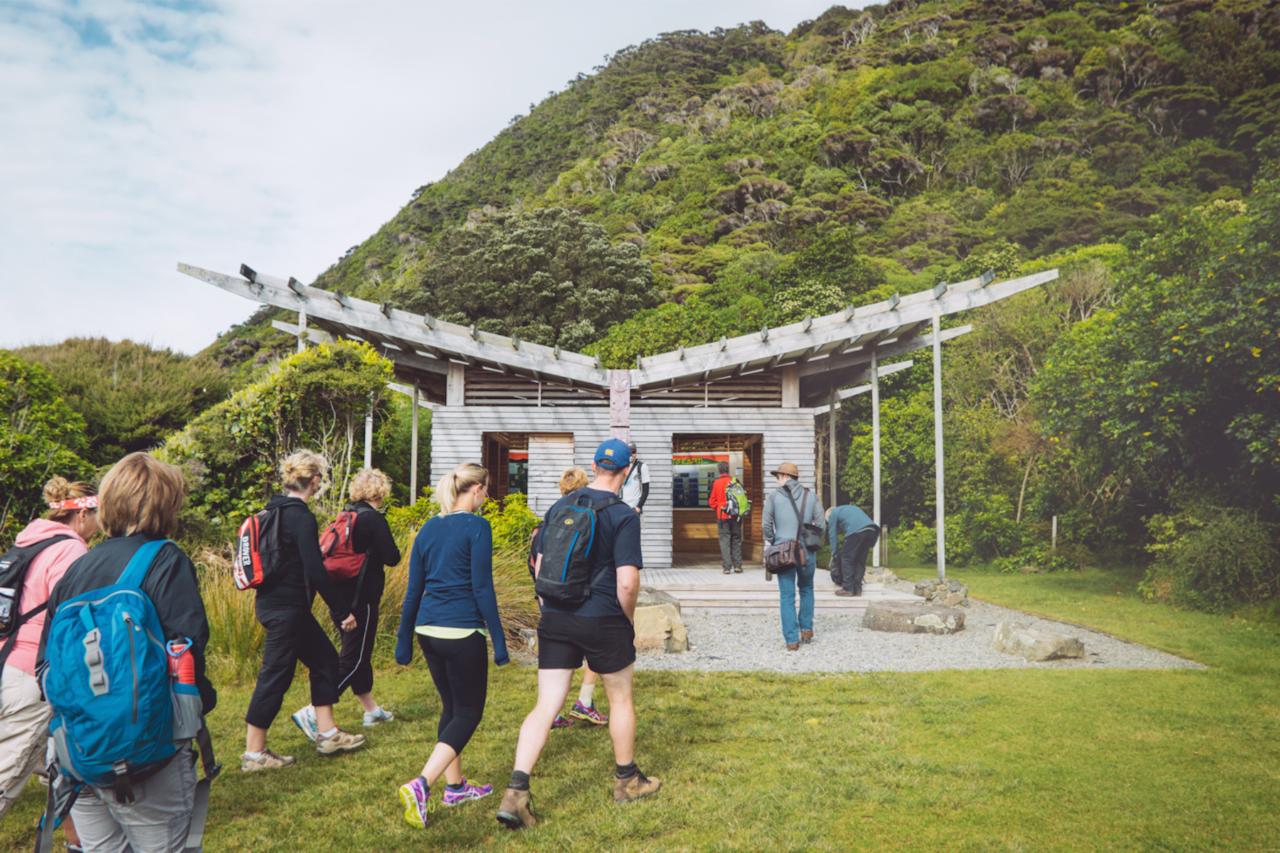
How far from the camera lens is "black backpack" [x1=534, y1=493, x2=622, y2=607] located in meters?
3.46

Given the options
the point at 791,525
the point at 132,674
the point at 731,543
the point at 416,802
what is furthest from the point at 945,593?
the point at 132,674

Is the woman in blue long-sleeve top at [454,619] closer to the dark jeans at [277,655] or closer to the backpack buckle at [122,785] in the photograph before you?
the dark jeans at [277,655]

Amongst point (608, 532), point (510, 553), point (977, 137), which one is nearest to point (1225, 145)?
point (977, 137)

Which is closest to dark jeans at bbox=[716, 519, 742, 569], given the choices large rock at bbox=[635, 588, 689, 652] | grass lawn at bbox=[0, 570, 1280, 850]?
large rock at bbox=[635, 588, 689, 652]

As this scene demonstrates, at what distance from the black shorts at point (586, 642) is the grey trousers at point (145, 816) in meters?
1.55

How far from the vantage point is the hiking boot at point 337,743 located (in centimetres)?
428

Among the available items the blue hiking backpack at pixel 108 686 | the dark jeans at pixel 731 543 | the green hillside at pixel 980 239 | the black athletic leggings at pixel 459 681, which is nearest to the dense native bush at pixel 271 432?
the dark jeans at pixel 731 543

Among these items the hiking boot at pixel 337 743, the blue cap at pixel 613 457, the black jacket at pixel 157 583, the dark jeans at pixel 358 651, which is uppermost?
the blue cap at pixel 613 457

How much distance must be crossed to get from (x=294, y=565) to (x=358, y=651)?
2.94ft

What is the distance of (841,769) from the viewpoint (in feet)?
13.5

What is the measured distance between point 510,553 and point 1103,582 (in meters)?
11.9

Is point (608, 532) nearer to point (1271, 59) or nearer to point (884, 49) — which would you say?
point (1271, 59)

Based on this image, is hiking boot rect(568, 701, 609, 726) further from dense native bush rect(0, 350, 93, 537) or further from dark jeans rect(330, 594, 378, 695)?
dense native bush rect(0, 350, 93, 537)

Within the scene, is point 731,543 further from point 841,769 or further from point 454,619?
point 454,619
